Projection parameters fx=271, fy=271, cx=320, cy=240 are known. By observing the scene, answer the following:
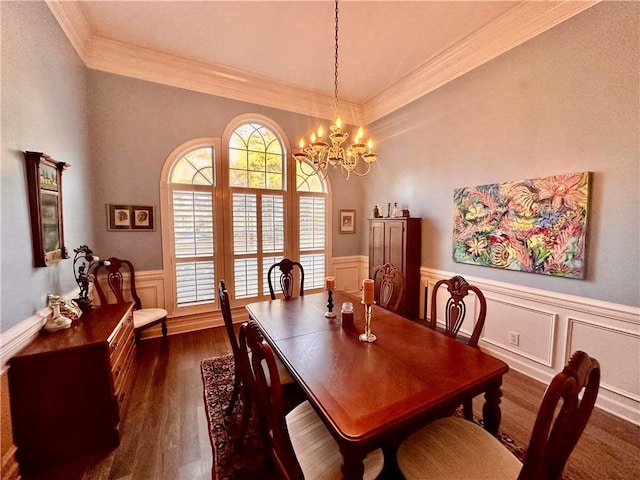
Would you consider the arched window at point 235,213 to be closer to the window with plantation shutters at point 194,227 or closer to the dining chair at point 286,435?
the window with plantation shutters at point 194,227

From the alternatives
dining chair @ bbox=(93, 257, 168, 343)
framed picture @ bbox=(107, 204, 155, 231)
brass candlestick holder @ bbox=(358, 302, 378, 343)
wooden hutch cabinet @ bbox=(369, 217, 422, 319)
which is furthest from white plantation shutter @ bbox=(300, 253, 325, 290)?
brass candlestick holder @ bbox=(358, 302, 378, 343)

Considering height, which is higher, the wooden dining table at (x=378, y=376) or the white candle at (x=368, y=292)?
the white candle at (x=368, y=292)

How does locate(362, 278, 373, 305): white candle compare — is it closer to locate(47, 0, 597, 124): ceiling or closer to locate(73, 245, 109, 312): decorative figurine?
locate(73, 245, 109, 312): decorative figurine

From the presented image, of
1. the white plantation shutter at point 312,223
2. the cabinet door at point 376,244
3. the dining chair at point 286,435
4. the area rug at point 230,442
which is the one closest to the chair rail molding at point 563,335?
the area rug at point 230,442

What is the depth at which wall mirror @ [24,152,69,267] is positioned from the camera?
5.99 ft

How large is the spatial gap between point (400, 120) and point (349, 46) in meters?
1.34

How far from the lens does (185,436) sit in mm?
1848

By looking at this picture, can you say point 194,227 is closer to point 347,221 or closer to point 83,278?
point 83,278

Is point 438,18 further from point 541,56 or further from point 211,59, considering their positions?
point 211,59

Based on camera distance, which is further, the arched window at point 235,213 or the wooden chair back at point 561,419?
the arched window at point 235,213

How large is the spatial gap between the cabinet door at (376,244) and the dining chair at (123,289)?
112 inches

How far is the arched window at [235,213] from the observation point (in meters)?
3.50

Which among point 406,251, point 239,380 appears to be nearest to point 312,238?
point 406,251

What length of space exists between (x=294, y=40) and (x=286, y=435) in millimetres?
3468
